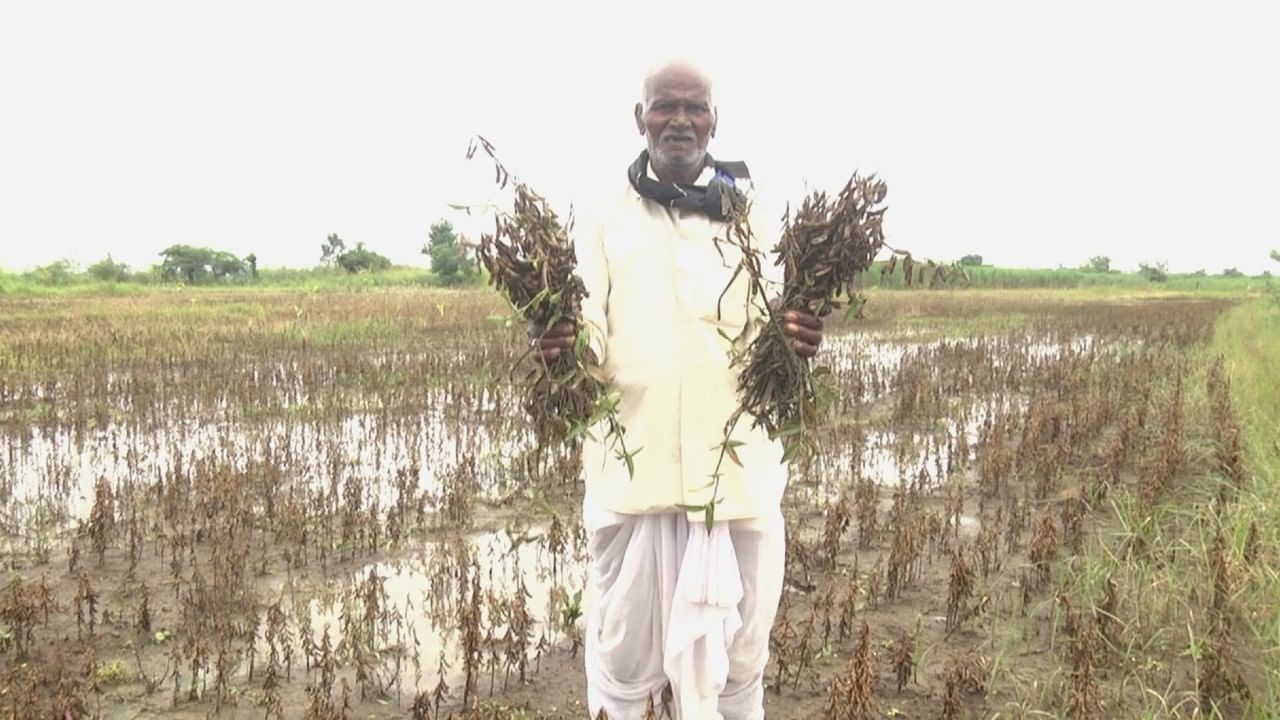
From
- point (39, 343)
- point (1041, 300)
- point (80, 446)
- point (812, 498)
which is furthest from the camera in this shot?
point (1041, 300)

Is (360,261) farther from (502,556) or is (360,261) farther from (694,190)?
(694,190)

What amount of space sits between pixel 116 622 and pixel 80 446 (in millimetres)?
3323

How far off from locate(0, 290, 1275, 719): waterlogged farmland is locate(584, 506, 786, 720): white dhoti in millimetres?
174

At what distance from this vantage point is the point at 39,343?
34.8 feet

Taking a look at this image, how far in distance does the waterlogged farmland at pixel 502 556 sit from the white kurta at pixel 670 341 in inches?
10.6

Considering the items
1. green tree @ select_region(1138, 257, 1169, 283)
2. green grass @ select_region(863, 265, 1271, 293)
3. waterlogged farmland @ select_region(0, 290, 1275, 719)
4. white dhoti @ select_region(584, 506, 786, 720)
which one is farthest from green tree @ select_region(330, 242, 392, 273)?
green tree @ select_region(1138, 257, 1169, 283)

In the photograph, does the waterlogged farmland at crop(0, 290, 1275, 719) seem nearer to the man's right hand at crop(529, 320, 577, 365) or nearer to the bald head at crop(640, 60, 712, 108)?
the man's right hand at crop(529, 320, 577, 365)

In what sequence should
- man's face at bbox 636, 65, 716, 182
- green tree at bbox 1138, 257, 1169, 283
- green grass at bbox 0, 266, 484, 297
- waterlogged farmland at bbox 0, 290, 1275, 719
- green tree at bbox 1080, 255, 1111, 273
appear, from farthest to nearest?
green tree at bbox 1080, 255, 1111, 273 → green tree at bbox 1138, 257, 1169, 283 → green grass at bbox 0, 266, 484, 297 → waterlogged farmland at bbox 0, 290, 1275, 719 → man's face at bbox 636, 65, 716, 182

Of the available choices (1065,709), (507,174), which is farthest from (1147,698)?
(507,174)

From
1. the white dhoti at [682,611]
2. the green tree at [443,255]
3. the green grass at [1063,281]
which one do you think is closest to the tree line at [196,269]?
the green tree at [443,255]

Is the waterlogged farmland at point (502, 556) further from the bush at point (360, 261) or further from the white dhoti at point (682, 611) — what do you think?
the bush at point (360, 261)

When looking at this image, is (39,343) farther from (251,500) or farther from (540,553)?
(540,553)

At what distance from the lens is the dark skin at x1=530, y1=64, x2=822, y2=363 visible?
6.85 feet

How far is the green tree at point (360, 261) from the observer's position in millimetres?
34750
